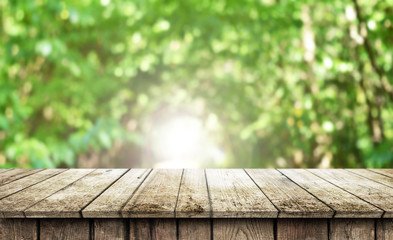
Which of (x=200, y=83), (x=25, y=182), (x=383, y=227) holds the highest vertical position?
(x=200, y=83)

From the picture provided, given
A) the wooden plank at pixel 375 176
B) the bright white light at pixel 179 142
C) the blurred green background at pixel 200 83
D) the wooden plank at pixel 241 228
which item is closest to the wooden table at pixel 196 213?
the wooden plank at pixel 241 228

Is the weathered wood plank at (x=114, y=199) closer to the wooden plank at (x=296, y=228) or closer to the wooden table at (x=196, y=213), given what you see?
the wooden table at (x=196, y=213)

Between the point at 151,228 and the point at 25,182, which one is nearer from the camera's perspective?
the point at 151,228

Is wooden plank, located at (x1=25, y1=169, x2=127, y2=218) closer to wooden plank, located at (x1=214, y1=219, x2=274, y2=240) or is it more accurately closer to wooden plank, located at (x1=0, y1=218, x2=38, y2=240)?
wooden plank, located at (x1=0, y1=218, x2=38, y2=240)

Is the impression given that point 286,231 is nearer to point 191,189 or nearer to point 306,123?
point 191,189

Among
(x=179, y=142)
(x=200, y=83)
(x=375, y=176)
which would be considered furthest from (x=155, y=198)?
(x=179, y=142)

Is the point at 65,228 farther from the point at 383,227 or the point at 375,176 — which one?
the point at 375,176

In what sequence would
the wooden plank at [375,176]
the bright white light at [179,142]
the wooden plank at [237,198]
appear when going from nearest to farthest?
the wooden plank at [237,198], the wooden plank at [375,176], the bright white light at [179,142]

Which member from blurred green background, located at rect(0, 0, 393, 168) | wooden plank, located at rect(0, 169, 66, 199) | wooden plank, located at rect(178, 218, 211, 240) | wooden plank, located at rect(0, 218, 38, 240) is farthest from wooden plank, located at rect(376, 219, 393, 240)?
blurred green background, located at rect(0, 0, 393, 168)

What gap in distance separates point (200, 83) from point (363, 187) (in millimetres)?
3235

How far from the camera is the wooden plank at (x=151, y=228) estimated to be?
119cm

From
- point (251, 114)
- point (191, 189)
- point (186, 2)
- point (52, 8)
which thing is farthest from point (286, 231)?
point (251, 114)

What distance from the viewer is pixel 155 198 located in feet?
4.16

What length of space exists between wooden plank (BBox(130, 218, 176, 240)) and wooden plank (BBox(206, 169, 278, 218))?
0.47 feet
